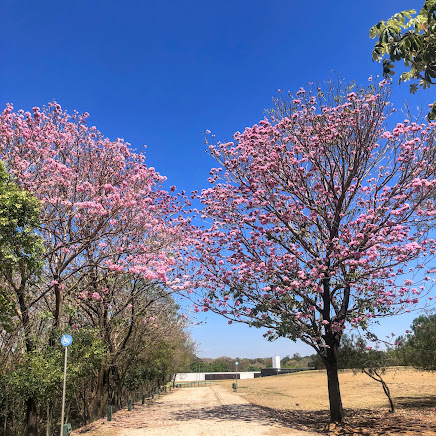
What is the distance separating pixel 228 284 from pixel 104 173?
624 centimetres

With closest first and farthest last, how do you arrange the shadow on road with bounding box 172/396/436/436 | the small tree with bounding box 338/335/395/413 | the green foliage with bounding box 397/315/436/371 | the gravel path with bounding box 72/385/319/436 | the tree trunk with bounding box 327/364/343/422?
the shadow on road with bounding box 172/396/436/436 → the gravel path with bounding box 72/385/319/436 → the tree trunk with bounding box 327/364/343/422 → the small tree with bounding box 338/335/395/413 → the green foliage with bounding box 397/315/436/371

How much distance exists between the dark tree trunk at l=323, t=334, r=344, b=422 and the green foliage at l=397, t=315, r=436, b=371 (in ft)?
17.2

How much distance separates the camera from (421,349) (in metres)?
18.3

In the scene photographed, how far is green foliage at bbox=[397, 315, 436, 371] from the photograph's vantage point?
698 inches

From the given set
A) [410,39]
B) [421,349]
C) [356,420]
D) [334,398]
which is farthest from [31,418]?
[421,349]

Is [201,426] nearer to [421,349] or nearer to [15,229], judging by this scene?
[15,229]

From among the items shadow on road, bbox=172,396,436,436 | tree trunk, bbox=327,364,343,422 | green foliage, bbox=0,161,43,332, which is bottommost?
shadow on road, bbox=172,396,436,436

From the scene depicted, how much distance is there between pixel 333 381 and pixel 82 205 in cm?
1069

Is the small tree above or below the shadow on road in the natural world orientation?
above

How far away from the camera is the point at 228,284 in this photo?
47.8 ft

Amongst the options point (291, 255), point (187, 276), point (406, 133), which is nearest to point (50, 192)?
point (187, 276)

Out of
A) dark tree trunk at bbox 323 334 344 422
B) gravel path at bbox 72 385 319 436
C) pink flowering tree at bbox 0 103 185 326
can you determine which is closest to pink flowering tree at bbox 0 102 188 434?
pink flowering tree at bbox 0 103 185 326

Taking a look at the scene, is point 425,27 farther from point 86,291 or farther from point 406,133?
point 86,291

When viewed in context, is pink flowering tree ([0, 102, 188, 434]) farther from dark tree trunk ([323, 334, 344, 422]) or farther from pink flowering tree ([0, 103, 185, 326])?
dark tree trunk ([323, 334, 344, 422])
